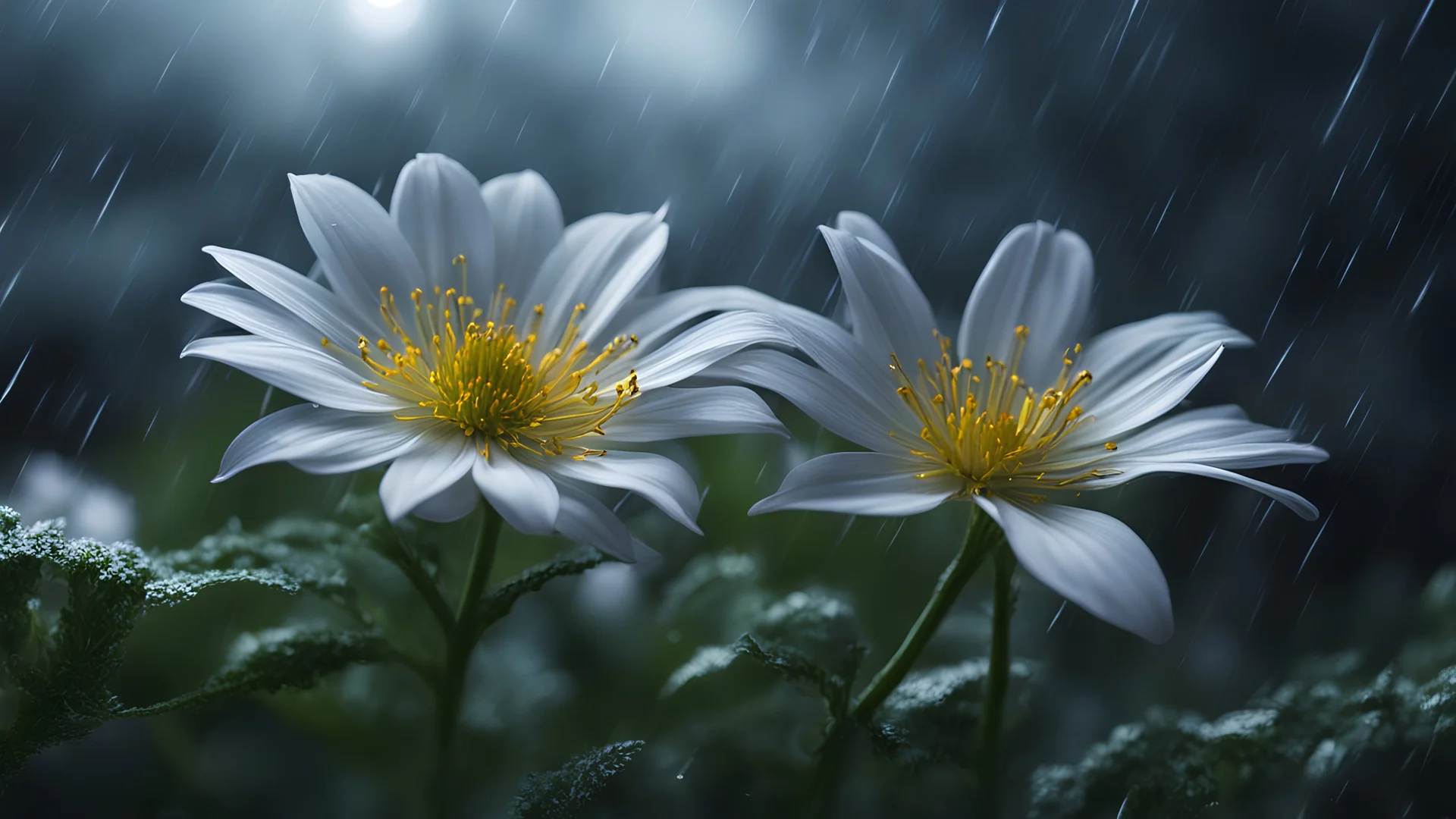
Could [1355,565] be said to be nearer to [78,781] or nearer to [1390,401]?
[1390,401]

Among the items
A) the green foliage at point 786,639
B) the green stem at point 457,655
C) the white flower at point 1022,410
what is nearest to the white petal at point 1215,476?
the white flower at point 1022,410

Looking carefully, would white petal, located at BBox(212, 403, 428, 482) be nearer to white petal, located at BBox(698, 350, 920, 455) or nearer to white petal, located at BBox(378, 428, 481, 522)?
white petal, located at BBox(378, 428, 481, 522)

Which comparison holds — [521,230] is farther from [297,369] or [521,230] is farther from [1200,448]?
[1200,448]

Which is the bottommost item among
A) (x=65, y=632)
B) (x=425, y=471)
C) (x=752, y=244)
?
(x=65, y=632)

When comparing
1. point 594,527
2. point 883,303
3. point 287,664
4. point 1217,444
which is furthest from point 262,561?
point 1217,444

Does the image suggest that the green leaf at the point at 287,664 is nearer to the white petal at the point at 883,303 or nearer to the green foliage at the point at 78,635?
the green foliage at the point at 78,635

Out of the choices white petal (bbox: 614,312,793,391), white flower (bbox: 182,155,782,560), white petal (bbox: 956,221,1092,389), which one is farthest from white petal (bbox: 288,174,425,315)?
white petal (bbox: 956,221,1092,389)
